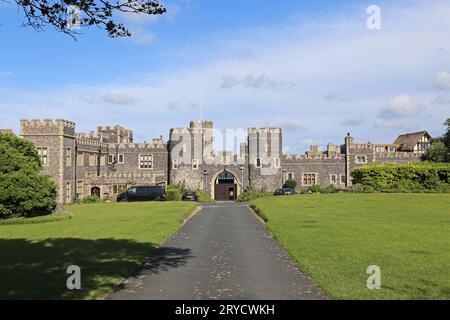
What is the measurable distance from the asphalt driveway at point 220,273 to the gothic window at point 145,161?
46098mm

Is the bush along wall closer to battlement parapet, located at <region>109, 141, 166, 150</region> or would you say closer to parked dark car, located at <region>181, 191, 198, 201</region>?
parked dark car, located at <region>181, 191, 198, 201</region>

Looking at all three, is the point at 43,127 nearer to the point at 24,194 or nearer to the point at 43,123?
the point at 43,123

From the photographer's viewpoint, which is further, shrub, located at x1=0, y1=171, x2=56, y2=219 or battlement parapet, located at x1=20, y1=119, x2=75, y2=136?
battlement parapet, located at x1=20, y1=119, x2=75, y2=136

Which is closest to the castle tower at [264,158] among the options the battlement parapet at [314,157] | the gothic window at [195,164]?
the battlement parapet at [314,157]

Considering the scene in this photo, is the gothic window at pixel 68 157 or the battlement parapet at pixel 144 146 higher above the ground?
the battlement parapet at pixel 144 146

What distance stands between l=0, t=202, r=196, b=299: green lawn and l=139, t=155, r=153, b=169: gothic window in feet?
127

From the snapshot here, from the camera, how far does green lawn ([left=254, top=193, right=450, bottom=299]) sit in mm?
9742

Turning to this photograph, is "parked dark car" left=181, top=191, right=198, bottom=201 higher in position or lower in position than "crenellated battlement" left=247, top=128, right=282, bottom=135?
lower

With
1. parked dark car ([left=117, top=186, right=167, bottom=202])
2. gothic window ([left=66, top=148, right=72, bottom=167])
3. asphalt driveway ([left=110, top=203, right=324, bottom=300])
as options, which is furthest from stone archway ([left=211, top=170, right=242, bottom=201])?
asphalt driveway ([left=110, top=203, right=324, bottom=300])

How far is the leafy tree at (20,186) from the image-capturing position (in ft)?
86.6

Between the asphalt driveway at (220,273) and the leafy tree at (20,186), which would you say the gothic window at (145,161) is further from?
the asphalt driveway at (220,273)
